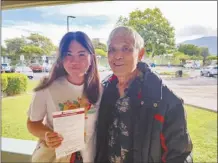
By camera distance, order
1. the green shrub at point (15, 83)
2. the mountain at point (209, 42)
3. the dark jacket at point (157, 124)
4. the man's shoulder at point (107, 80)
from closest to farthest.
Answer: the dark jacket at point (157, 124) → the man's shoulder at point (107, 80) → the green shrub at point (15, 83) → the mountain at point (209, 42)

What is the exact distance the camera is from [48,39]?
134cm

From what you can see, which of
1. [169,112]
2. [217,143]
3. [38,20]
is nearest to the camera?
[169,112]

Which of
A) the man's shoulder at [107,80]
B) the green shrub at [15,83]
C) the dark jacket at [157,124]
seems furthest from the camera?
the green shrub at [15,83]

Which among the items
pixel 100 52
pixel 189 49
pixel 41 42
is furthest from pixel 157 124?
pixel 41 42

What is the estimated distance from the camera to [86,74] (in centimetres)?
126

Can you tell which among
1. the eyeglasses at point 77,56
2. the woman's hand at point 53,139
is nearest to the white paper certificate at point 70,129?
the woman's hand at point 53,139

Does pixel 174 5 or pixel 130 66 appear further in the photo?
pixel 174 5

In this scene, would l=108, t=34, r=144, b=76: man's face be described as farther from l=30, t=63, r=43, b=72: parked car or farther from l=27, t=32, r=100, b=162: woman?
l=30, t=63, r=43, b=72: parked car

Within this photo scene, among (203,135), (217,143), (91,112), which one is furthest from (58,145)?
(217,143)

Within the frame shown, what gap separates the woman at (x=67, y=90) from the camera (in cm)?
123

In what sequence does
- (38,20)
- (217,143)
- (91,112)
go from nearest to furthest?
1. (91,112)
2. (38,20)
3. (217,143)

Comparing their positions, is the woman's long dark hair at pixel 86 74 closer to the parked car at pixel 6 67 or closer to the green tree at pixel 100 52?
the green tree at pixel 100 52

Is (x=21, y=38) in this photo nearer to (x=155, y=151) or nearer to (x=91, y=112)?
(x=91, y=112)

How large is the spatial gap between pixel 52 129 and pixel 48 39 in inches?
18.9
